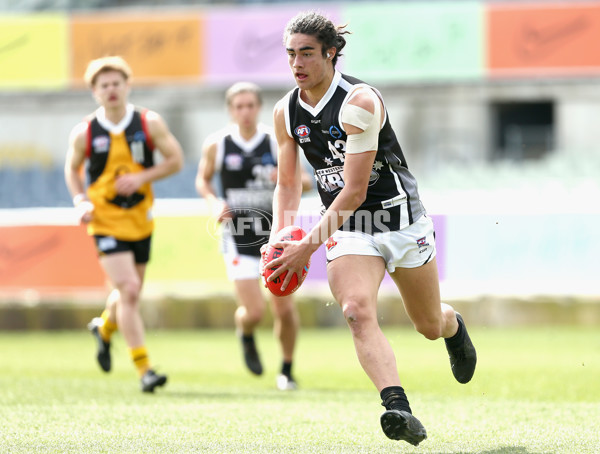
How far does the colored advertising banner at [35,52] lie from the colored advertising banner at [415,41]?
7120 mm

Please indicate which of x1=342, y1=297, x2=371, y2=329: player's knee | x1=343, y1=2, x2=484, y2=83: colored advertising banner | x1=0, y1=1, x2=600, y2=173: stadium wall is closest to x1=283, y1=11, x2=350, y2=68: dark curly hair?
x1=342, y1=297, x2=371, y2=329: player's knee

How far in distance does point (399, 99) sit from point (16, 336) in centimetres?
1370

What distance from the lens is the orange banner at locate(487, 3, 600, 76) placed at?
22.0 meters

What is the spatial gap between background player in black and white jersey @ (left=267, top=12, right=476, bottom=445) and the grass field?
1.80 feet

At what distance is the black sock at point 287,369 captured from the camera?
26.7ft

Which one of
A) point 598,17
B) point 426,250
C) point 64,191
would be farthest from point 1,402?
point 598,17

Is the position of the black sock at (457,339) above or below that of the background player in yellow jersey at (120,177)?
below

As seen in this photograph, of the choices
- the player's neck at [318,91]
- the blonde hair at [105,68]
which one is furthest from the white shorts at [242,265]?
the player's neck at [318,91]

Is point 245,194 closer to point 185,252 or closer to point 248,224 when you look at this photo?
point 248,224

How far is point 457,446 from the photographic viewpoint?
5.18m

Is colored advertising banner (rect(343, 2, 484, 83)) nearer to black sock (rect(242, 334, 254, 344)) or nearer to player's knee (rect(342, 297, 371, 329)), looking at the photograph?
black sock (rect(242, 334, 254, 344))

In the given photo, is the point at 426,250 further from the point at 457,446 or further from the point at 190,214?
the point at 190,214

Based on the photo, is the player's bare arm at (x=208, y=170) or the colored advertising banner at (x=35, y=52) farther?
the colored advertising banner at (x=35, y=52)

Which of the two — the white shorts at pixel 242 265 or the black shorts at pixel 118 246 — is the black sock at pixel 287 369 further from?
the black shorts at pixel 118 246
